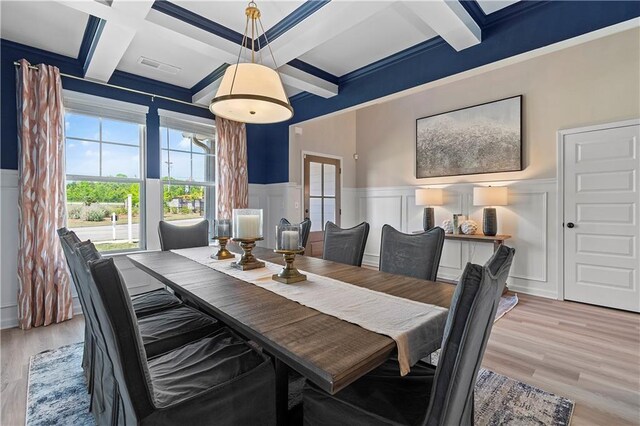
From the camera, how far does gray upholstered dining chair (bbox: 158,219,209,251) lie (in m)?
2.85

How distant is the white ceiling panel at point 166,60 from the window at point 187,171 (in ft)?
1.74

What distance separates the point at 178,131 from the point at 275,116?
7.99ft

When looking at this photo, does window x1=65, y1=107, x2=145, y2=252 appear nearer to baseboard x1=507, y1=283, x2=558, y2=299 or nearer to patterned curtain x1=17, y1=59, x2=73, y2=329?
patterned curtain x1=17, y1=59, x2=73, y2=329

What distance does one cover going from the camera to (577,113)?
11.7 feet

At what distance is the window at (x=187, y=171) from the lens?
394cm

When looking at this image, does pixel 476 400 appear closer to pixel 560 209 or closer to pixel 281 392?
pixel 281 392

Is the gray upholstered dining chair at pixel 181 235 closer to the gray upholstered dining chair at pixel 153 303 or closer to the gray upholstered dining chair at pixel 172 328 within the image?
the gray upholstered dining chair at pixel 153 303

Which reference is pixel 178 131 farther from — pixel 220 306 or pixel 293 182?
pixel 220 306

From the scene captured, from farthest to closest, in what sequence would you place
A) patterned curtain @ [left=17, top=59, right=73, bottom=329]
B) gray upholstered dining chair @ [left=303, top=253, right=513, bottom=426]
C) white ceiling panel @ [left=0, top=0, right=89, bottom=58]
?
patterned curtain @ [left=17, top=59, right=73, bottom=329], white ceiling panel @ [left=0, top=0, right=89, bottom=58], gray upholstered dining chair @ [left=303, top=253, right=513, bottom=426]

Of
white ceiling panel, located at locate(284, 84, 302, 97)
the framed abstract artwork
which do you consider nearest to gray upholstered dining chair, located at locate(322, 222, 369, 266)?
white ceiling panel, located at locate(284, 84, 302, 97)

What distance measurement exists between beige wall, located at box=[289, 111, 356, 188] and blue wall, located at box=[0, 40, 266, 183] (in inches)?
25.4

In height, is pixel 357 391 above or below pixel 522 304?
above

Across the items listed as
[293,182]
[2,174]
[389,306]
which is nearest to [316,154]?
[293,182]

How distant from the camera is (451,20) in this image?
7.22 feet
